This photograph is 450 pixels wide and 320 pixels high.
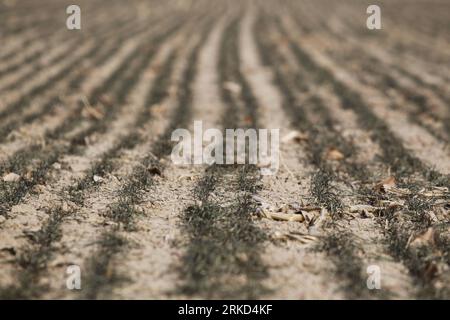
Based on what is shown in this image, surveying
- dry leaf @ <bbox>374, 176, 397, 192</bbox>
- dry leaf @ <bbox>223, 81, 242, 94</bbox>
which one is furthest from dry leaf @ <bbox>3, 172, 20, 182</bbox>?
dry leaf @ <bbox>223, 81, 242, 94</bbox>

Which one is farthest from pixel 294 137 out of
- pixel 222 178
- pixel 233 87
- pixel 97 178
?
pixel 233 87

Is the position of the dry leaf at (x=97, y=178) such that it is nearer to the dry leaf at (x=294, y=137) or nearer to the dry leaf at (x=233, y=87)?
the dry leaf at (x=294, y=137)

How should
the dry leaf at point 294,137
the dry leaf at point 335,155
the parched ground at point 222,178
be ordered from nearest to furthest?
the parched ground at point 222,178 < the dry leaf at point 335,155 < the dry leaf at point 294,137

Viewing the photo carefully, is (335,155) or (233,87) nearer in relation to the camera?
(335,155)

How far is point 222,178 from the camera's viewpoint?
18.4 ft

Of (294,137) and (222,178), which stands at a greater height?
(294,137)

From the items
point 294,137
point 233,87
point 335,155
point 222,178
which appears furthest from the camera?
point 233,87

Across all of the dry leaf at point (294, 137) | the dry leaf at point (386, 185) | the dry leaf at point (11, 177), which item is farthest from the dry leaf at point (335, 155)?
the dry leaf at point (11, 177)

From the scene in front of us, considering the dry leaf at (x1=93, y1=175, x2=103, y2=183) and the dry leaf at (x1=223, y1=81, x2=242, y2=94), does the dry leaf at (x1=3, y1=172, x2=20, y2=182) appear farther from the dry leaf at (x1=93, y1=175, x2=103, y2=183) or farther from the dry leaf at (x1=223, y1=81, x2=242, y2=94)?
the dry leaf at (x1=223, y1=81, x2=242, y2=94)

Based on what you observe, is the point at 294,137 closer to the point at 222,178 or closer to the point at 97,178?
the point at 222,178

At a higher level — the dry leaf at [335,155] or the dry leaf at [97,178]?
the dry leaf at [335,155]

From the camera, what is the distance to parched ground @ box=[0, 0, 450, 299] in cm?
372

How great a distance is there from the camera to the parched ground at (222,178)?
3717 mm
